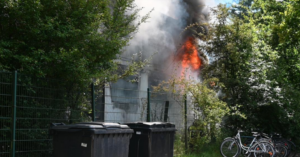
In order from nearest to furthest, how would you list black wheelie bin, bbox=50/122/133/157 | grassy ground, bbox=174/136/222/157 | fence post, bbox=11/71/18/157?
black wheelie bin, bbox=50/122/133/157
fence post, bbox=11/71/18/157
grassy ground, bbox=174/136/222/157

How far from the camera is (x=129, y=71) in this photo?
1034 centimetres

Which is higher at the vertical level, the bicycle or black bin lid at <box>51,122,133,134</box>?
black bin lid at <box>51,122,133,134</box>

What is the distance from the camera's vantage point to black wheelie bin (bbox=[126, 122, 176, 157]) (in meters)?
8.16

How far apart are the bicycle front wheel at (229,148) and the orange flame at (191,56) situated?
211 inches

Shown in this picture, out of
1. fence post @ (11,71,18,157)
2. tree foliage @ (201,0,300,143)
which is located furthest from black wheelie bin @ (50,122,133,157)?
tree foliage @ (201,0,300,143)

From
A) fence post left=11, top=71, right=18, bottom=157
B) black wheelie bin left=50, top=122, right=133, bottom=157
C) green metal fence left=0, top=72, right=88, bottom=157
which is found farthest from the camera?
green metal fence left=0, top=72, right=88, bottom=157

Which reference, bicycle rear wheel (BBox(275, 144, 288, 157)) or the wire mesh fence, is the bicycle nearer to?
Result: bicycle rear wheel (BBox(275, 144, 288, 157))

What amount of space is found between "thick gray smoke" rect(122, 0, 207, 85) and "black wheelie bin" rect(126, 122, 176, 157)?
8.02 metres

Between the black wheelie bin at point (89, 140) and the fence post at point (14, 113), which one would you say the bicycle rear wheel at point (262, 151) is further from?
the fence post at point (14, 113)

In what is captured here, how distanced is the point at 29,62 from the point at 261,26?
41.6ft

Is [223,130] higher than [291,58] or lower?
lower

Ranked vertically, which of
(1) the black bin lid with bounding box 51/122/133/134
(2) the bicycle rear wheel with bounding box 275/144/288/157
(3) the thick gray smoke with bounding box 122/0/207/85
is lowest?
(2) the bicycle rear wheel with bounding box 275/144/288/157

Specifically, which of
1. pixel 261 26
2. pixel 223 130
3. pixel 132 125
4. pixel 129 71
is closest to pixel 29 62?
pixel 132 125

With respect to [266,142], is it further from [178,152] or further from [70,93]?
[70,93]
